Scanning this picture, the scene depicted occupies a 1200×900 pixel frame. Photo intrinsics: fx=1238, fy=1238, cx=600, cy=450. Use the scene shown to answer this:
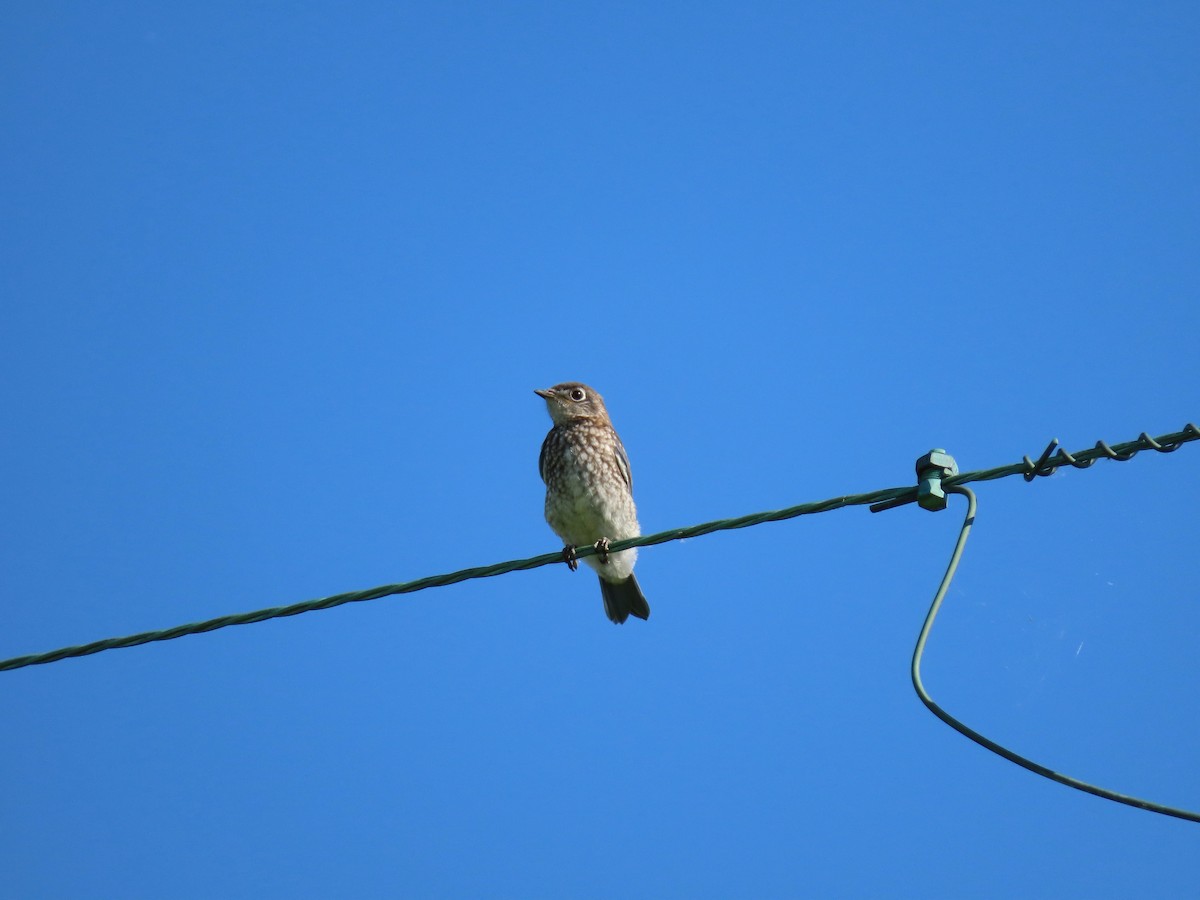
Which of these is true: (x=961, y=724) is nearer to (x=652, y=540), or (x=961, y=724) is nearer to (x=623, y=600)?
(x=652, y=540)

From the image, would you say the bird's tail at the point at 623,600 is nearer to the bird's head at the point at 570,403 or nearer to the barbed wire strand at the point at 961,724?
the bird's head at the point at 570,403

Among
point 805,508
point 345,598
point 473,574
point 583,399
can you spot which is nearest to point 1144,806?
point 805,508

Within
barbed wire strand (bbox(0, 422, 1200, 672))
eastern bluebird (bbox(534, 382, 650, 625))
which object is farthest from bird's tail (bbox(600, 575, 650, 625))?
barbed wire strand (bbox(0, 422, 1200, 672))

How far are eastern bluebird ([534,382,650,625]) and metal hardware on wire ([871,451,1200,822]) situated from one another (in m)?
3.93

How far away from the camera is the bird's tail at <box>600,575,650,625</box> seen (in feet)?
31.8

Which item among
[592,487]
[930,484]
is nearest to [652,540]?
[930,484]

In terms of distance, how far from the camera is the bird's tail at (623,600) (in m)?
9.70

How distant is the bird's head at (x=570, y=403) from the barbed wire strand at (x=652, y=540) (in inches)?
155

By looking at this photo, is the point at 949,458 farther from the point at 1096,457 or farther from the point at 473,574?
the point at 473,574

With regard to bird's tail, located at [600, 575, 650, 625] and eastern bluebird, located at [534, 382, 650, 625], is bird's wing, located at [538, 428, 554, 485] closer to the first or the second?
eastern bluebird, located at [534, 382, 650, 625]

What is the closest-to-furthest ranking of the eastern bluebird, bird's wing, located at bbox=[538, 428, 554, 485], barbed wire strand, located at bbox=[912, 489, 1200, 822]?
barbed wire strand, located at bbox=[912, 489, 1200, 822]
the eastern bluebird
bird's wing, located at bbox=[538, 428, 554, 485]

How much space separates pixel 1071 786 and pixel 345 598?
2934mm

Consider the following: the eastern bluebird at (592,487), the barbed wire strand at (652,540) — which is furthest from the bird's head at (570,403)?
the barbed wire strand at (652,540)

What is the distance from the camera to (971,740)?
4.21 meters
